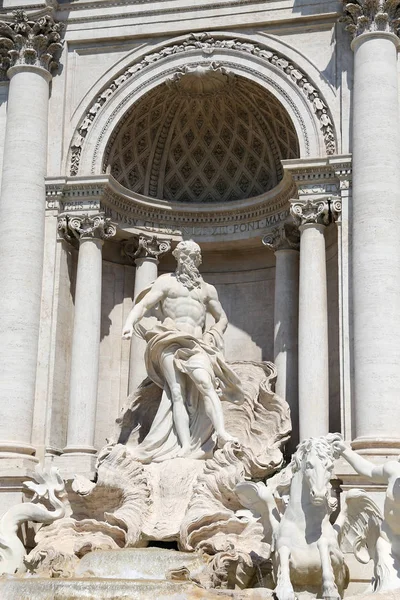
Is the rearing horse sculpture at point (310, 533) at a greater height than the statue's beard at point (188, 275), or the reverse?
the statue's beard at point (188, 275)

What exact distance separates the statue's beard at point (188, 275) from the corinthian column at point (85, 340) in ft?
5.50

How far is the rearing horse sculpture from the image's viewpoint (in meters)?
11.7

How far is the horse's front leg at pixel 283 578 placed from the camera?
11234 millimetres

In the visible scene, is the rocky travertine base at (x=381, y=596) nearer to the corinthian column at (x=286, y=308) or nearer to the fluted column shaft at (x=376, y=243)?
the fluted column shaft at (x=376, y=243)

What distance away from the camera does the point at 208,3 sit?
18.9 m

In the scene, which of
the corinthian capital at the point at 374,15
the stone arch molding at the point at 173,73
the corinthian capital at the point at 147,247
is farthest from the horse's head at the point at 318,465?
the corinthian capital at the point at 374,15

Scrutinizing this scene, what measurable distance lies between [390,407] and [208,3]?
8.52 meters

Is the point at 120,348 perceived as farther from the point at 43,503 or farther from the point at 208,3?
the point at 208,3

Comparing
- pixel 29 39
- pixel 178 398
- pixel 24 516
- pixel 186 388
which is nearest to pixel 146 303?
pixel 186 388

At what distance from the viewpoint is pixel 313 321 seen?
55.4ft

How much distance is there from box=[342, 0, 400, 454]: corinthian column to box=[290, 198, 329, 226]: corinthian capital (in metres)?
0.66

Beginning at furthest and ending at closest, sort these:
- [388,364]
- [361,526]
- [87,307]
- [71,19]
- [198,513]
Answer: [71,19] < [87,307] < [388,364] < [198,513] < [361,526]

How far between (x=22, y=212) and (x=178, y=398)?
4.57 meters

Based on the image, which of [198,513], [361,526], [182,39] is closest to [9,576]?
[198,513]
